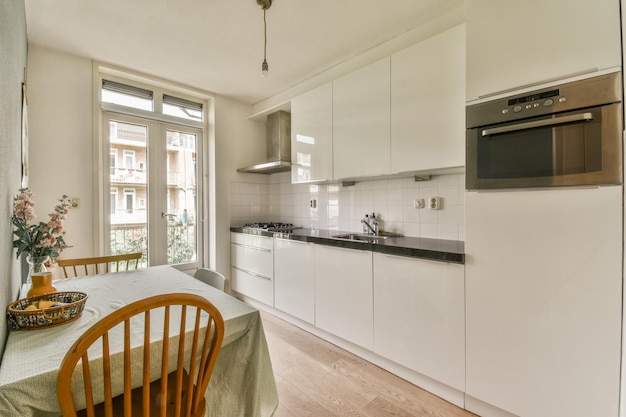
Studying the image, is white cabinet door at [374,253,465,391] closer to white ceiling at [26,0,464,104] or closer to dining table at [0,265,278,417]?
dining table at [0,265,278,417]

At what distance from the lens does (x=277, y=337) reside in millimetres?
2531

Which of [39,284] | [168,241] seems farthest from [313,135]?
[39,284]

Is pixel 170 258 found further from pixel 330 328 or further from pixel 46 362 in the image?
pixel 46 362

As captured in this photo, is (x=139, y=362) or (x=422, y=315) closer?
(x=139, y=362)

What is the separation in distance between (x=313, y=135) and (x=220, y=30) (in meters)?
1.15

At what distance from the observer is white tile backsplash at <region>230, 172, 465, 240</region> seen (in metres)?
2.18

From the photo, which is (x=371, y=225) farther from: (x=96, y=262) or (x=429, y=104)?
(x=96, y=262)

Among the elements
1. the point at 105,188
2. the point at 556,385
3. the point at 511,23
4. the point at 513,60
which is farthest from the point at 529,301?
the point at 105,188

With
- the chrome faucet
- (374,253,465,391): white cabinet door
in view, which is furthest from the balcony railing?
(374,253,465,391): white cabinet door

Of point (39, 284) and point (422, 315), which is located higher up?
point (39, 284)

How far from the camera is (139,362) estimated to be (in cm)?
91

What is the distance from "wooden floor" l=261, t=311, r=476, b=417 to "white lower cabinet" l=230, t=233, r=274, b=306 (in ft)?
2.40

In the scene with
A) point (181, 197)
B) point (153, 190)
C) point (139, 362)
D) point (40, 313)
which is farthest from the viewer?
point (181, 197)

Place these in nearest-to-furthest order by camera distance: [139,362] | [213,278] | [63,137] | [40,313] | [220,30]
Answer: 1. [139,362]
2. [40,313]
3. [213,278]
4. [220,30]
5. [63,137]
